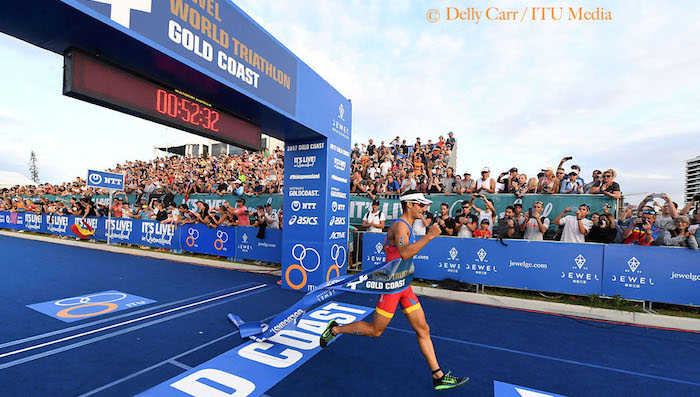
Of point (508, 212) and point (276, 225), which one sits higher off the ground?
point (508, 212)

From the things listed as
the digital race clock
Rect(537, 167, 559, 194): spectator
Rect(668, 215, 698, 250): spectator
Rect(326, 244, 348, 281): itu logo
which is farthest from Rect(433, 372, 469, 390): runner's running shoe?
Rect(537, 167, 559, 194): spectator

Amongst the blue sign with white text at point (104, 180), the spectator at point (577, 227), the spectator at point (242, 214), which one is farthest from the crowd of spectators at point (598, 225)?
the blue sign with white text at point (104, 180)

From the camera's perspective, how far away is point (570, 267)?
6277 millimetres

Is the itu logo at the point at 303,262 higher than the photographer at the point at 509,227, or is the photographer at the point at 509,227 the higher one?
the photographer at the point at 509,227

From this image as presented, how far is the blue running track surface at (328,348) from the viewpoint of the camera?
3246mm

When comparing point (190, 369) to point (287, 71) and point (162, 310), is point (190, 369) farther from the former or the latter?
point (287, 71)

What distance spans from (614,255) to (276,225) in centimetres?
857

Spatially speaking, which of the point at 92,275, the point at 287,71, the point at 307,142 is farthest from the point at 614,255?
the point at 92,275

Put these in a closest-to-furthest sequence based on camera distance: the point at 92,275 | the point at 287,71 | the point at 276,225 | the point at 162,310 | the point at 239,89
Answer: the point at 239,89, the point at 162,310, the point at 287,71, the point at 92,275, the point at 276,225

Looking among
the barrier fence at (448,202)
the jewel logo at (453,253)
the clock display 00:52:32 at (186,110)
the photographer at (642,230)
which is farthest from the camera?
the barrier fence at (448,202)

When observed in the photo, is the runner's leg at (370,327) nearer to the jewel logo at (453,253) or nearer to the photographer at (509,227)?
the jewel logo at (453,253)

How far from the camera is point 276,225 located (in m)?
9.68

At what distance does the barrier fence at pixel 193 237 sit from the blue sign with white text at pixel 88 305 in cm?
374

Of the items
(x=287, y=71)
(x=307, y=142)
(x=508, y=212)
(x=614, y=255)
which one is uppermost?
(x=287, y=71)
